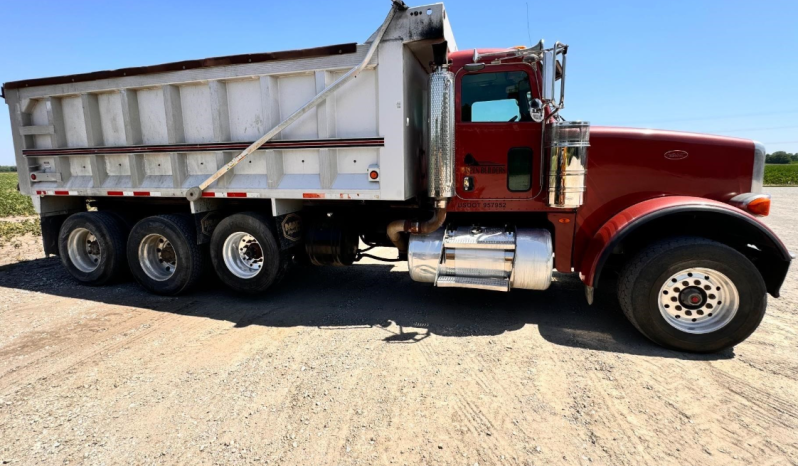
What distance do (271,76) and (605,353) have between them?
4660 mm

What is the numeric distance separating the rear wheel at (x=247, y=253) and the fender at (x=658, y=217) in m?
3.69

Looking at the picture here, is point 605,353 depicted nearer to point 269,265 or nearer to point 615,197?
point 615,197

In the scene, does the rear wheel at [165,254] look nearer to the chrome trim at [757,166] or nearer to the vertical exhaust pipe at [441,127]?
the vertical exhaust pipe at [441,127]

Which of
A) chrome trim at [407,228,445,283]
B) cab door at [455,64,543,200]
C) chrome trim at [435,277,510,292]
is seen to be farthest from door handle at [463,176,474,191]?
chrome trim at [435,277,510,292]

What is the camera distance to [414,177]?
17.1 ft

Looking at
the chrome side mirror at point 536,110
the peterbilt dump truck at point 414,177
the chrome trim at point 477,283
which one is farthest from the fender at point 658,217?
the chrome side mirror at point 536,110

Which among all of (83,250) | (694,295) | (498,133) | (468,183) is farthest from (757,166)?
(83,250)

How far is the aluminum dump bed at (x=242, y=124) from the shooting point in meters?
4.75

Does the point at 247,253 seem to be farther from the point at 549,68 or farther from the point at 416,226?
the point at 549,68

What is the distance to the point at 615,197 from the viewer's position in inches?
183

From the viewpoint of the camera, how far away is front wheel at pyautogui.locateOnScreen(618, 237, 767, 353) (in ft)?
12.8

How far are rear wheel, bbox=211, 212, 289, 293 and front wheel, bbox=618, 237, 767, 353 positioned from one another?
406 centimetres

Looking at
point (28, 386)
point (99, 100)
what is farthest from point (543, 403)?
point (99, 100)

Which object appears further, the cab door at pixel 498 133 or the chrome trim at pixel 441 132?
the cab door at pixel 498 133
